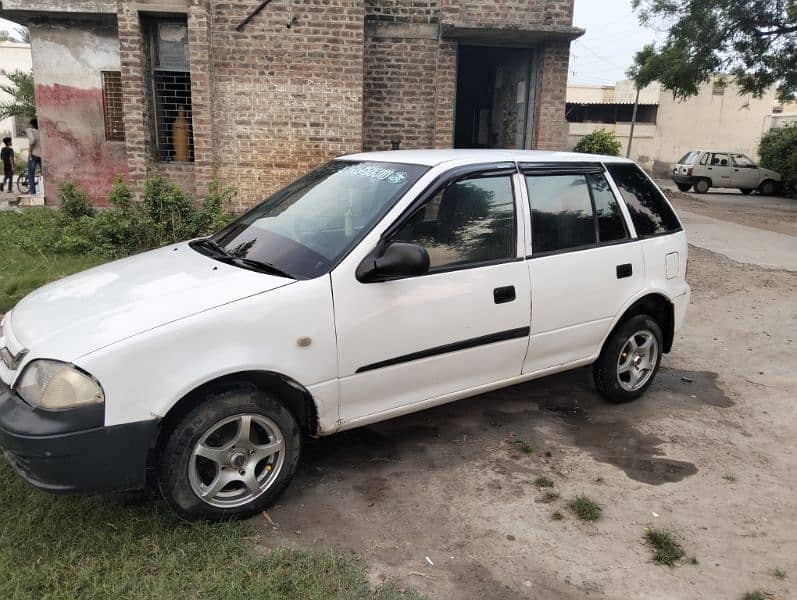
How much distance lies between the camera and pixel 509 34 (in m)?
10.2

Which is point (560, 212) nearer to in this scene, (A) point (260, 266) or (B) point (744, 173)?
(A) point (260, 266)

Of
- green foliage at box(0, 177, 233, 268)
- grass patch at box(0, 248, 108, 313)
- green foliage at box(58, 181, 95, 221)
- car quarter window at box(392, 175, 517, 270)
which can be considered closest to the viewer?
car quarter window at box(392, 175, 517, 270)

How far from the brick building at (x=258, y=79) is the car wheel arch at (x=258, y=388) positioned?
7.64 meters

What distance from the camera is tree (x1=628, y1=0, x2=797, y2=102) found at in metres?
19.8

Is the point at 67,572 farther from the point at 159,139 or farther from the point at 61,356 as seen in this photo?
the point at 159,139

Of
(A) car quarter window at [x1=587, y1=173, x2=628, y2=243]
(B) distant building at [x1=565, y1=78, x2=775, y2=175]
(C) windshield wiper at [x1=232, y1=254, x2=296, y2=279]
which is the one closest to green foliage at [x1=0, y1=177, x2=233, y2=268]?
(C) windshield wiper at [x1=232, y1=254, x2=296, y2=279]

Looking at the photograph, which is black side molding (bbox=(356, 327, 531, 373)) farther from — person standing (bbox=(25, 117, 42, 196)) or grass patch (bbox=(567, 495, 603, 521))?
person standing (bbox=(25, 117, 42, 196))

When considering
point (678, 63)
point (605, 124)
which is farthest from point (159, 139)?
point (605, 124)

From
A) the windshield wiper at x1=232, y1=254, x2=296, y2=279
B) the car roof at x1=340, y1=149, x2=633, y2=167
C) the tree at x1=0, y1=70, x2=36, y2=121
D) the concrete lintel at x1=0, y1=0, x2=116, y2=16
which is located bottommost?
the windshield wiper at x1=232, y1=254, x2=296, y2=279

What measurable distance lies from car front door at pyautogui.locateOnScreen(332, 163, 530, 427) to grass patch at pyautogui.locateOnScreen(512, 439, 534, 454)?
18.8 inches

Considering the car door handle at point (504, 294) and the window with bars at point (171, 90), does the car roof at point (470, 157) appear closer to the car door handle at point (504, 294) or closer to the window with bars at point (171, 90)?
the car door handle at point (504, 294)

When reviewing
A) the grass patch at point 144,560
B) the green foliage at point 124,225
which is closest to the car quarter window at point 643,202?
the grass patch at point 144,560

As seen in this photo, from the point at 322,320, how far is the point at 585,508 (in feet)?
5.47

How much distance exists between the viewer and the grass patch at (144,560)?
262cm
